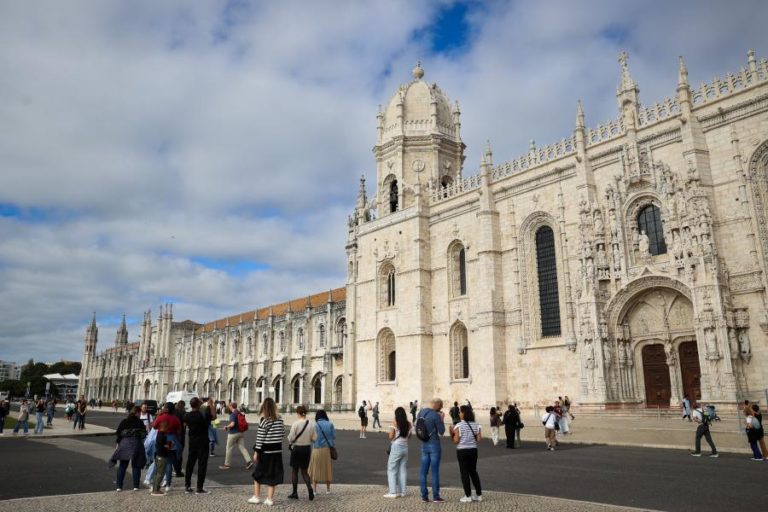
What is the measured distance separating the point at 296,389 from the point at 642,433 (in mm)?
41112

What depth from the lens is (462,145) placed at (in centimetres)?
4166

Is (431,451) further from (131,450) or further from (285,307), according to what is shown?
(285,307)

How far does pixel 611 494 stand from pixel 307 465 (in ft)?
17.5

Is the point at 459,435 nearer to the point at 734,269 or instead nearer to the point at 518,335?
the point at 734,269

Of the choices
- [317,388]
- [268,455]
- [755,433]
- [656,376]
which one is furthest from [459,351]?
[268,455]

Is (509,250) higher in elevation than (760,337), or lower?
higher

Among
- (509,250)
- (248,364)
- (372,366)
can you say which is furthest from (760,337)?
(248,364)

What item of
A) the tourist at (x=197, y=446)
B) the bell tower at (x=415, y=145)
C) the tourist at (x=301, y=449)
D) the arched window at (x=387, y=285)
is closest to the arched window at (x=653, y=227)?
the bell tower at (x=415, y=145)

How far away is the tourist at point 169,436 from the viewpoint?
1051 cm

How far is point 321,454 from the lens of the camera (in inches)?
405

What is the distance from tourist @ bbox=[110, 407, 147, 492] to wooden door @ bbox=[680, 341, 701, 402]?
2241 cm

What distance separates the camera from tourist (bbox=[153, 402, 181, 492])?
10.5m

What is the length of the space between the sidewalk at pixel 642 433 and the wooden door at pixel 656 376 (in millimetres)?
2133

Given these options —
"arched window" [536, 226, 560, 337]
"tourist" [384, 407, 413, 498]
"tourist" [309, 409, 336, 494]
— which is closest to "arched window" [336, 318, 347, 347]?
"arched window" [536, 226, 560, 337]
